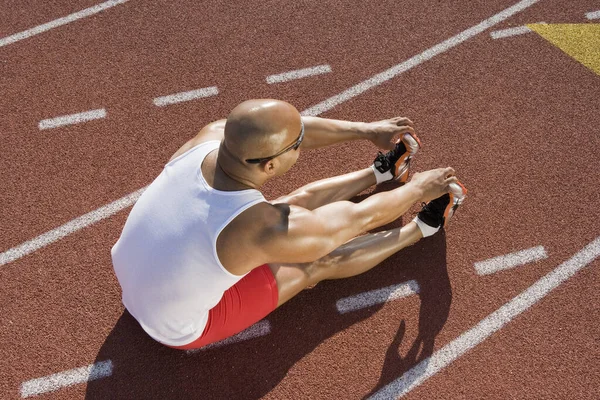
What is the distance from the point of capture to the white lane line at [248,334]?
161 inches

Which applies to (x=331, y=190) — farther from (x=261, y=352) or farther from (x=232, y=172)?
(x=232, y=172)

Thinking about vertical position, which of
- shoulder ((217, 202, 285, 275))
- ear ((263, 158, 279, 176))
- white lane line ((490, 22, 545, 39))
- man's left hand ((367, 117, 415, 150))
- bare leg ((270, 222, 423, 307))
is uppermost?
ear ((263, 158, 279, 176))

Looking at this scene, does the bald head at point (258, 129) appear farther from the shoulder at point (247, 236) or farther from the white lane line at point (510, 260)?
the white lane line at point (510, 260)

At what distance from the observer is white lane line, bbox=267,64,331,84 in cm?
558

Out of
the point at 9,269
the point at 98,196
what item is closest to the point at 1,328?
the point at 9,269

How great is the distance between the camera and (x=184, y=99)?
539 centimetres

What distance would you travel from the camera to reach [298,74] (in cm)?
563

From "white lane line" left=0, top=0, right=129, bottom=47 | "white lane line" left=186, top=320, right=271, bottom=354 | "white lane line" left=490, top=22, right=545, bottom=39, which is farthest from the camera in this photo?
"white lane line" left=490, top=22, right=545, bottom=39

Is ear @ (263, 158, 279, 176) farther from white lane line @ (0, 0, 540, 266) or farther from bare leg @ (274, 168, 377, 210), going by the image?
white lane line @ (0, 0, 540, 266)

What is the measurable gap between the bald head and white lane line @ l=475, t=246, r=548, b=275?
81.1 inches

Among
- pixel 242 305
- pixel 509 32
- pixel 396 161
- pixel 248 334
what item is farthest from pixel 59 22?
pixel 509 32

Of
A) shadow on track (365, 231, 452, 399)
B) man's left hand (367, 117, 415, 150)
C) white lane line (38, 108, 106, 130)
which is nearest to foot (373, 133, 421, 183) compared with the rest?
man's left hand (367, 117, 415, 150)

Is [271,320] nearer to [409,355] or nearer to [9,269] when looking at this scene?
[409,355]

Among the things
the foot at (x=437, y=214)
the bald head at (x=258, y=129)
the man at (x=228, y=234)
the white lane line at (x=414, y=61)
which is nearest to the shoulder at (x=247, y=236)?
the man at (x=228, y=234)
